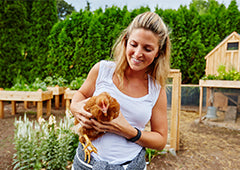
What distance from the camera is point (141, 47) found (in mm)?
917

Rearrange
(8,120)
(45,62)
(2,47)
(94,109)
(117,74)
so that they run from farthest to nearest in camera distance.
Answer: (45,62) → (2,47) → (8,120) → (117,74) → (94,109)

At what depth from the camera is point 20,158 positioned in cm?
207

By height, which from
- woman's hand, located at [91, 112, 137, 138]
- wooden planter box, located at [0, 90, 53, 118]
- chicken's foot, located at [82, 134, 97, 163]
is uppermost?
woman's hand, located at [91, 112, 137, 138]

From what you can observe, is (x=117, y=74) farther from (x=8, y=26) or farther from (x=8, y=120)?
(x=8, y=26)

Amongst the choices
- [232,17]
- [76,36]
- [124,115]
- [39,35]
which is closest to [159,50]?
[124,115]

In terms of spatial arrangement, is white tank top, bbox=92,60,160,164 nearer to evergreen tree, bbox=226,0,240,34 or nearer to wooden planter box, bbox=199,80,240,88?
wooden planter box, bbox=199,80,240,88

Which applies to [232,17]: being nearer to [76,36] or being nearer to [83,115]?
[76,36]

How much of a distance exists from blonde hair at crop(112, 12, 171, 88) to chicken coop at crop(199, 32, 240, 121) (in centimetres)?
397

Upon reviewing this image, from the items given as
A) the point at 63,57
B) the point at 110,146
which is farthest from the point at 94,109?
the point at 63,57

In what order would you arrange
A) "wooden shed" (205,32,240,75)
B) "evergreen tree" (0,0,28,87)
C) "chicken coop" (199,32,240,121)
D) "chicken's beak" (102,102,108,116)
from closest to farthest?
1. "chicken's beak" (102,102,108,116)
2. "chicken coop" (199,32,240,121)
3. "wooden shed" (205,32,240,75)
4. "evergreen tree" (0,0,28,87)

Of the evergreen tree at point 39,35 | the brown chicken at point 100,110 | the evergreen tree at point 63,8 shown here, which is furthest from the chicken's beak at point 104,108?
the evergreen tree at point 63,8

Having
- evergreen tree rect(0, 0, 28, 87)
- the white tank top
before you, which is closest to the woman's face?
the white tank top

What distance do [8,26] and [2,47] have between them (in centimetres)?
76

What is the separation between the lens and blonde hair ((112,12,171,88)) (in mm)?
930
